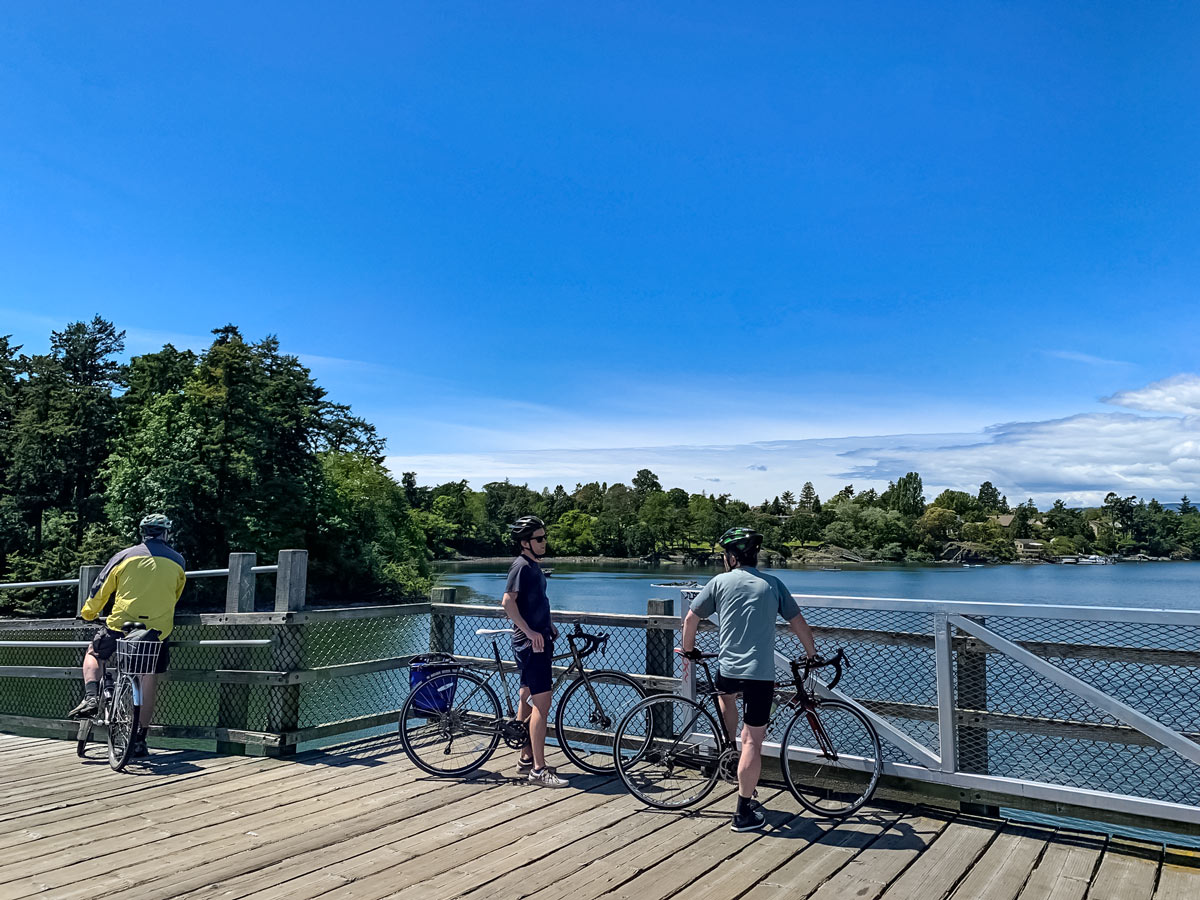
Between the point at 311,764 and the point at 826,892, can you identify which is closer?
the point at 826,892

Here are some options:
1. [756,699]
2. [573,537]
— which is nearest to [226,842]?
[756,699]

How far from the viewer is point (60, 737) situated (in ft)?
28.2

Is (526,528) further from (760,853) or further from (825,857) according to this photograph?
(825,857)

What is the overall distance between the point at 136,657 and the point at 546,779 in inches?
124

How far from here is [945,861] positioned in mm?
4051

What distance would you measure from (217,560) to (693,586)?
4349 centimetres

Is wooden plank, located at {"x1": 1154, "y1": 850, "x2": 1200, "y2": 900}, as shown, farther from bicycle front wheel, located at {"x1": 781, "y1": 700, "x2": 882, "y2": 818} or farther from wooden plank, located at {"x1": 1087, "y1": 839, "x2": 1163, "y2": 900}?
bicycle front wheel, located at {"x1": 781, "y1": 700, "x2": 882, "y2": 818}

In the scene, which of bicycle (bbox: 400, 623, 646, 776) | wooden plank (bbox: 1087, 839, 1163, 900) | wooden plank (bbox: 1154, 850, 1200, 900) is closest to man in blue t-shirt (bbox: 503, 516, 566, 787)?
bicycle (bbox: 400, 623, 646, 776)

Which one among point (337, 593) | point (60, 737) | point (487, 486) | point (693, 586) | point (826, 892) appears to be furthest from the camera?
point (487, 486)

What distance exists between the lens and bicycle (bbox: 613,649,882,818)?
190 inches

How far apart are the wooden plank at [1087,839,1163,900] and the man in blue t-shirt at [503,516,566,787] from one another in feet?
9.93

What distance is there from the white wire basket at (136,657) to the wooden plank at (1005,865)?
5430mm

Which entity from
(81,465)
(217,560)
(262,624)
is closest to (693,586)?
(262,624)

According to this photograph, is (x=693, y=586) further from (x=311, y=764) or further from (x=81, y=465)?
(x=81, y=465)
